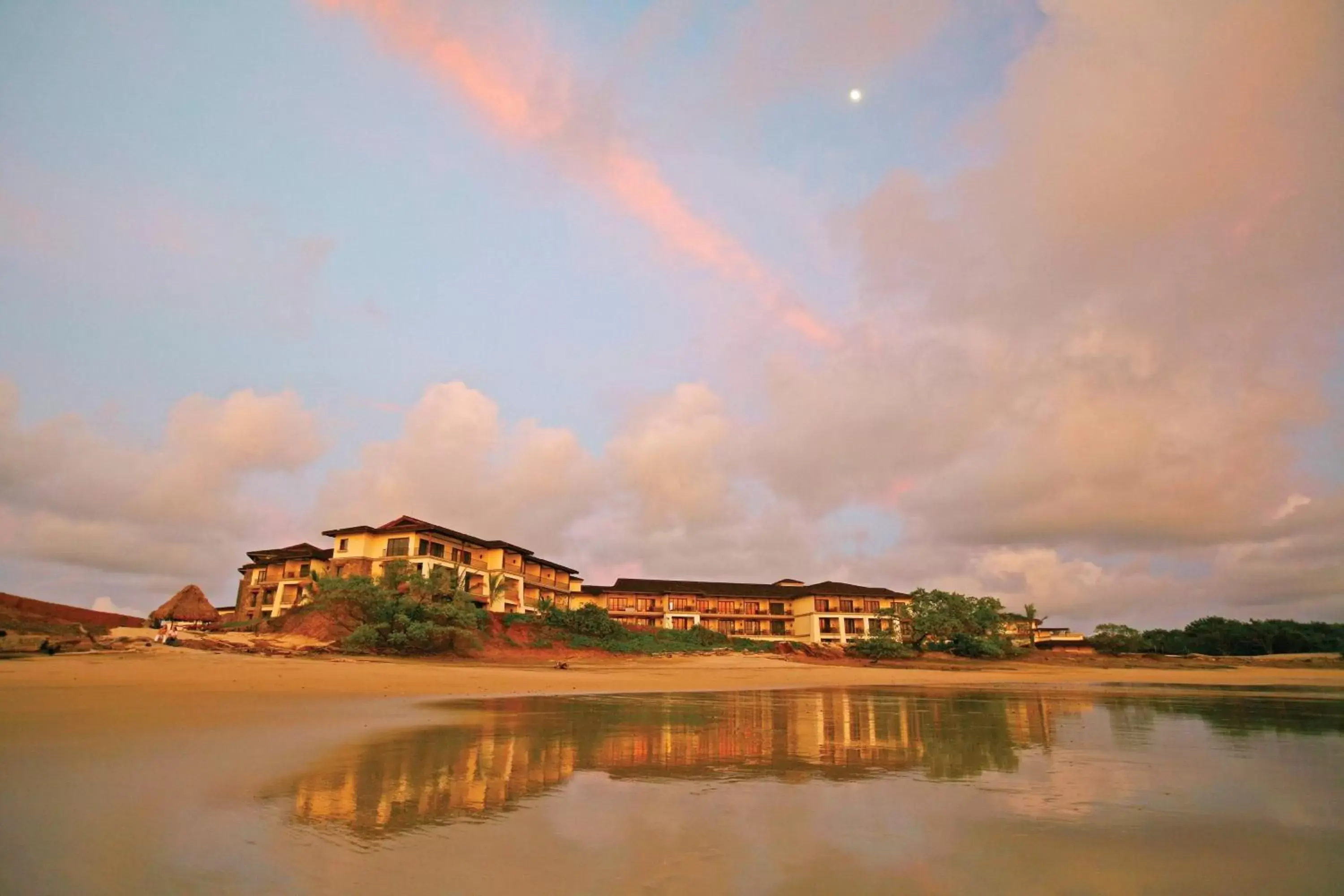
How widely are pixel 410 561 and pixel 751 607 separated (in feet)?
188

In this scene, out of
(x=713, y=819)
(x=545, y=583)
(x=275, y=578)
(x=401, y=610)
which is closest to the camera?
(x=713, y=819)

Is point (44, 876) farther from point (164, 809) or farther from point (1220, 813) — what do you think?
point (1220, 813)

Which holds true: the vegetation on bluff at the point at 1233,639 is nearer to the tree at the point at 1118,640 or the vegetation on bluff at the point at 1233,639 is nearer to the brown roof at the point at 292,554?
the tree at the point at 1118,640

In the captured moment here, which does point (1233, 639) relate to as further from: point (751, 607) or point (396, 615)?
point (396, 615)

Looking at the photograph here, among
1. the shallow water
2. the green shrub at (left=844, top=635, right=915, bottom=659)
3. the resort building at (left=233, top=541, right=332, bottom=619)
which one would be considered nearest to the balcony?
the resort building at (left=233, top=541, right=332, bottom=619)

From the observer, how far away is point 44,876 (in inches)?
171

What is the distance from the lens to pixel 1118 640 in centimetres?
8988

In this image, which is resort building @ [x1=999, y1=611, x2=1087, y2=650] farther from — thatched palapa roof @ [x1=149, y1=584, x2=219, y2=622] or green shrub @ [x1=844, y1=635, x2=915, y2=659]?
thatched palapa roof @ [x1=149, y1=584, x2=219, y2=622]

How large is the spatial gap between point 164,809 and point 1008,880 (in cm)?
725

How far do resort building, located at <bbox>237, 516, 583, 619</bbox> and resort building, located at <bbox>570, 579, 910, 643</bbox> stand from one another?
39.7 feet

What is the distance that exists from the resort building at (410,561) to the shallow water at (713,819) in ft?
170

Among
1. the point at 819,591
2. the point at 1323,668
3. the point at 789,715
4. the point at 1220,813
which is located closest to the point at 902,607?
the point at 819,591

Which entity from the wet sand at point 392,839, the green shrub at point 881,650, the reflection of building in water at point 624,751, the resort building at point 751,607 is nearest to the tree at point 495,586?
the resort building at point 751,607

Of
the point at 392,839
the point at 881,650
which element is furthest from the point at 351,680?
the point at 881,650
